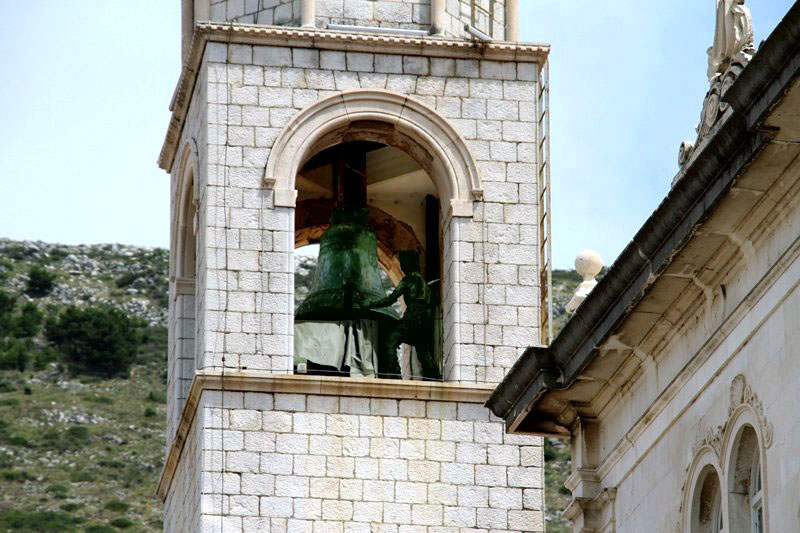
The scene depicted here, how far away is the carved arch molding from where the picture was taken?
1490cm

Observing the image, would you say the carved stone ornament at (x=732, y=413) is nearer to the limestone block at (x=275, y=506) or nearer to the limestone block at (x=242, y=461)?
the limestone block at (x=275, y=506)

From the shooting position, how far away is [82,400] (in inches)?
2653

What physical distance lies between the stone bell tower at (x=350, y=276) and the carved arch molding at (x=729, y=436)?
791 centimetres

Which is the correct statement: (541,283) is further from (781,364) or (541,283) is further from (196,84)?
(781,364)

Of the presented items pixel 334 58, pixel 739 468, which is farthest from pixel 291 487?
pixel 739 468

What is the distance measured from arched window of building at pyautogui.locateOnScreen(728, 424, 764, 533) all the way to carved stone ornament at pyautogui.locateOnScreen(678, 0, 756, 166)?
7.21 feet

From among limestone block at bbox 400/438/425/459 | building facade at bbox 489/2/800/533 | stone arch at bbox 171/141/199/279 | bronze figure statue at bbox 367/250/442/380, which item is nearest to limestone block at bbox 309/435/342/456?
limestone block at bbox 400/438/425/459

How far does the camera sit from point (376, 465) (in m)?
24.1

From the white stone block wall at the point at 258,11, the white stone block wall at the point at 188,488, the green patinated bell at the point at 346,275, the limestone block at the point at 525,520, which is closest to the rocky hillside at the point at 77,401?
the white stone block wall at the point at 188,488

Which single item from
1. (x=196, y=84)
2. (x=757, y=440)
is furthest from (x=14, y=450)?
(x=757, y=440)

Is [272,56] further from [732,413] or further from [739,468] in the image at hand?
[739,468]

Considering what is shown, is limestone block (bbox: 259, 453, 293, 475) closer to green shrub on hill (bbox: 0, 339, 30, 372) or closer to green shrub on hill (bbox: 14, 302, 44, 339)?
green shrub on hill (bbox: 0, 339, 30, 372)

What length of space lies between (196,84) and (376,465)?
4.54 metres

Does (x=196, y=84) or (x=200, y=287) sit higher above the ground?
(x=196, y=84)
